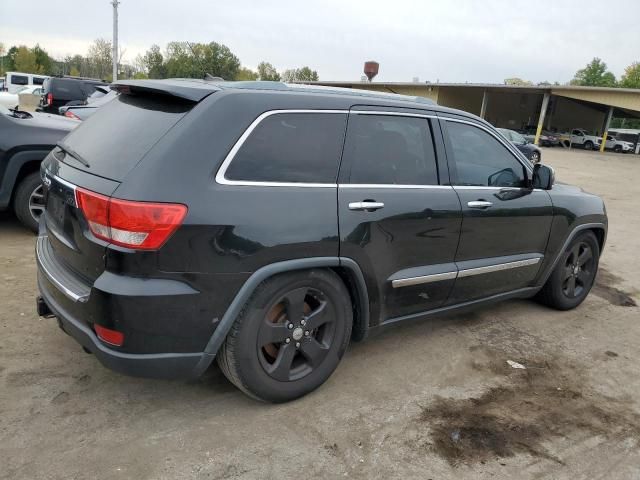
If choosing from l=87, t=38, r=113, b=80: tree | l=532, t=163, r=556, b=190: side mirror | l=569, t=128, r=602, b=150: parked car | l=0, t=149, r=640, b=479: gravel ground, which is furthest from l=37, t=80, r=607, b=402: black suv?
l=87, t=38, r=113, b=80: tree

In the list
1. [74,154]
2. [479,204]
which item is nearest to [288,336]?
[74,154]

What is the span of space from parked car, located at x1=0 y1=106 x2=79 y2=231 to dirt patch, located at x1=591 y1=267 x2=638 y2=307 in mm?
5808

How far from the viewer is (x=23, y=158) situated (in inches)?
216

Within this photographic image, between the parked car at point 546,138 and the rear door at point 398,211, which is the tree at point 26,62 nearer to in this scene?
the parked car at point 546,138

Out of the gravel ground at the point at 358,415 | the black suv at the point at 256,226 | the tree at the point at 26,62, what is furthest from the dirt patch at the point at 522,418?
the tree at the point at 26,62

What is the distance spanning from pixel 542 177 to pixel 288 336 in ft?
8.27

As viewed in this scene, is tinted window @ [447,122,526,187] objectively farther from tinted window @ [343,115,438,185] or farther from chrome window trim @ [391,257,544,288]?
chrome window trim @ [391,257,544,288]

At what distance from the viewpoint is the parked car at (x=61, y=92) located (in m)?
15.9

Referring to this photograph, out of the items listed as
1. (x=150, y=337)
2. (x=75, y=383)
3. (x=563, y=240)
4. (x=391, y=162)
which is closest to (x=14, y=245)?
(x=75, y=383)

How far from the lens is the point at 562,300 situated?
4844 millimetres

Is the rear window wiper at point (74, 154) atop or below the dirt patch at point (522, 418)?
atop

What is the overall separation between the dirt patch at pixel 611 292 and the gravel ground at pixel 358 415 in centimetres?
119

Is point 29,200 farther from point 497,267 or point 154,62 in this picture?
point 154,62

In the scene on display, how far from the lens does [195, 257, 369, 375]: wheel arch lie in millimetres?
2648
